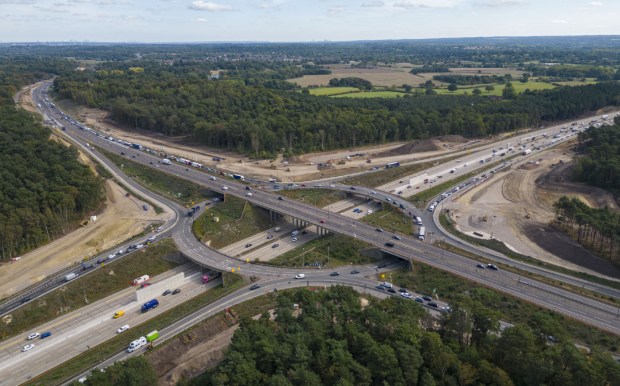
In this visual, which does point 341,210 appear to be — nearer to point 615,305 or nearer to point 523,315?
point 523,315

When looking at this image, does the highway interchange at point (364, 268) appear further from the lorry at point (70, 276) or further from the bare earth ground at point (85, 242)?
the bare earth ground at point (85, 242)

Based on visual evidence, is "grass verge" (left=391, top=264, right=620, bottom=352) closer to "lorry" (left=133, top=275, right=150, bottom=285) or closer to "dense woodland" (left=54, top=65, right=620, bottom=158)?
"lorry" (left=133, top=275, right=150, bottom=285)

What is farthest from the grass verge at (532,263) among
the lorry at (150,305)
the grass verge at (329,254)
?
the lorry at (150,305)

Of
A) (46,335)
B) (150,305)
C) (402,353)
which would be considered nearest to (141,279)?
(150,305)

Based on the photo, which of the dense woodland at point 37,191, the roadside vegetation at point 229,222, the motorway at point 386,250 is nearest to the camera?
the motorway at point 386,250

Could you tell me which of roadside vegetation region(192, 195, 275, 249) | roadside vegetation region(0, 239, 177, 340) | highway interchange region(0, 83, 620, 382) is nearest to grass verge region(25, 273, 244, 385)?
highway interchange region(0, 83, 620, 382)
